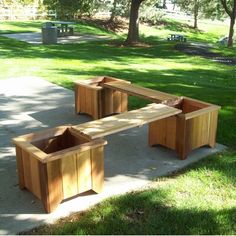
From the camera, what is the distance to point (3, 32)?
22672mm

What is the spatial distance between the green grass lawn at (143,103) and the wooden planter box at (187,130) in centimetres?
32

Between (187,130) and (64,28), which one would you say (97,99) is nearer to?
(187,130)

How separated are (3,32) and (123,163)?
1881cm

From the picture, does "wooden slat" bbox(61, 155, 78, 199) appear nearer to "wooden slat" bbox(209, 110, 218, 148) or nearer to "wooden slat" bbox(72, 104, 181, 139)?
"wooden slat" bbox(72, 104, 181, 139)

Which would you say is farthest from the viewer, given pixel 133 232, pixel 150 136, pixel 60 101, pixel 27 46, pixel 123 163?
pixel 27 46

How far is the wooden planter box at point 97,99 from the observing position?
7.73 metres

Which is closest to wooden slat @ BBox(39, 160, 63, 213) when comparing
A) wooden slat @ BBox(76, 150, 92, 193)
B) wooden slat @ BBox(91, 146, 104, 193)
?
wooden slat @ BBox(76, 150, 92, 193)

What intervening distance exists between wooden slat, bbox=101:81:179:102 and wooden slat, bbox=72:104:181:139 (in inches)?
21.0

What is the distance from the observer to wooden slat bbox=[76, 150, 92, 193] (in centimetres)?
470

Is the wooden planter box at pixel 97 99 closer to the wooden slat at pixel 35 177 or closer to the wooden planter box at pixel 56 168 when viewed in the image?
the wooden planter box at pixel 56 168

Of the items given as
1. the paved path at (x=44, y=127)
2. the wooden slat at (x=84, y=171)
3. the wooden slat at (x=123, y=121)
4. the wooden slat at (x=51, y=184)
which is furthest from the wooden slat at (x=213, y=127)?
the wooden slat at (x=51, y=184)

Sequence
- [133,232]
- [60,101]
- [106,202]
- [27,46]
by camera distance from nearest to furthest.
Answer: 1. [133,232]
2. [106,202]
3. [60,101]
4. [27,46]

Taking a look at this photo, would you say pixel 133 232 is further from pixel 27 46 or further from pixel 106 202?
pixel 27 46

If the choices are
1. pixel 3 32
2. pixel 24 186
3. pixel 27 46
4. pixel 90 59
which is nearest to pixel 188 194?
pixel 24 186
